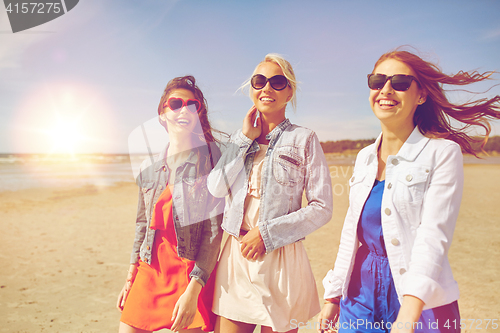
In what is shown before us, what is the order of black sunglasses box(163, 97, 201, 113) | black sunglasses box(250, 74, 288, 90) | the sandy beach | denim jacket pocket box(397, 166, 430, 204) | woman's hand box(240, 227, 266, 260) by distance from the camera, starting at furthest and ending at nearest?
the sandy beach
black sunglasses box(163, 97, 201, 113)
black sunglasses box(250, 74, 288, 90)
woman's hand box(240, 227, 266, 260)
denim jacket pocket box(397, 166, 430, 204)

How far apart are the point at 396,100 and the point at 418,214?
0.67m

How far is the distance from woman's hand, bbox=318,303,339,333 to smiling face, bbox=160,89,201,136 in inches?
65.0

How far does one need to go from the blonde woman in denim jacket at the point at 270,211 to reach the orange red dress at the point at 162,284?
26 cm

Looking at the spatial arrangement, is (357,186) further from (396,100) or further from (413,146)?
(396,100)

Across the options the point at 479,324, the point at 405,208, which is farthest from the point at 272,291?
the point at 479,324

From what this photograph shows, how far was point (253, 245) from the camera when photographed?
85.9 inches

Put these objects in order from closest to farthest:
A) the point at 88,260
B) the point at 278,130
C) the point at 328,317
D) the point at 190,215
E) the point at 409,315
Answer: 1. the point at 409,315
2. the point at 328,317
3. the point at 278,130
4. the point at 190,215
5. the point at 88,260

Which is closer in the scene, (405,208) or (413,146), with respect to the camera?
(405,208)

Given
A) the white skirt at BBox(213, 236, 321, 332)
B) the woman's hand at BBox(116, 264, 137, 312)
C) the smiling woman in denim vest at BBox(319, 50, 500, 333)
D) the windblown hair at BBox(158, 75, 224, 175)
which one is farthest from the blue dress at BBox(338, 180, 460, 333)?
the woman's hand at BBox(116, 264, 137, 312)

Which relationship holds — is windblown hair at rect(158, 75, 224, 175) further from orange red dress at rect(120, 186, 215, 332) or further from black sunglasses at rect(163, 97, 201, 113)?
orange red dress at rect(120, 186, 215, 332)

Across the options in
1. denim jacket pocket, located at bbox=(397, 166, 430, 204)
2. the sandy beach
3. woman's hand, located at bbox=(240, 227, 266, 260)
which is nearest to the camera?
denim jacket pocket, located at bbox=(397, 166, 430, 204)

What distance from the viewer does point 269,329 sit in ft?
7.27

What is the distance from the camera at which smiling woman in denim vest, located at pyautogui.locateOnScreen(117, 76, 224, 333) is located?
8.03 feet

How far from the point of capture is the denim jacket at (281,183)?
7.17 ft
